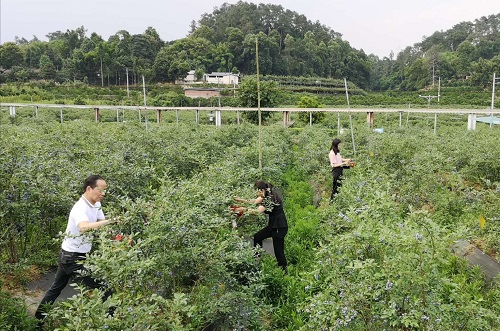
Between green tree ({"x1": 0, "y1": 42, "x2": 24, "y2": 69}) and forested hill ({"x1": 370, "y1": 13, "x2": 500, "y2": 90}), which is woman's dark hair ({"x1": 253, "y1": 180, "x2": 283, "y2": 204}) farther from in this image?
green tree ({"x1": 0, "y1": 42, "x2": 24, "y2": 69})

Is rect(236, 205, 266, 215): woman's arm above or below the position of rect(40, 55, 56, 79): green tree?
below

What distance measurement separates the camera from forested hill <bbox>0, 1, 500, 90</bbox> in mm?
57406

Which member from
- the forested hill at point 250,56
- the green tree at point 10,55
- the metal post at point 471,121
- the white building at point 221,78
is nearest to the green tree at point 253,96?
the metal post at point 471,121

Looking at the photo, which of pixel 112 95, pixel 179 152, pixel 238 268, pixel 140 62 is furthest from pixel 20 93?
pixel 238 268

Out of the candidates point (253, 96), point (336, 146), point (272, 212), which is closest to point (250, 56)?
point (253, 96)

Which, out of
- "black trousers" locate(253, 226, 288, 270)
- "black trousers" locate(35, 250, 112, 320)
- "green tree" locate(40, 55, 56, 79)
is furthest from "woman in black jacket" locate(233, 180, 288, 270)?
"green tree" locate(40, 55, 56, 79)

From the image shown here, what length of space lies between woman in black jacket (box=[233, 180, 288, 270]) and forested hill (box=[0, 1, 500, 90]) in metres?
54.4

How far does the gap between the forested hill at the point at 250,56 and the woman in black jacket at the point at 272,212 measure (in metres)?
54.4

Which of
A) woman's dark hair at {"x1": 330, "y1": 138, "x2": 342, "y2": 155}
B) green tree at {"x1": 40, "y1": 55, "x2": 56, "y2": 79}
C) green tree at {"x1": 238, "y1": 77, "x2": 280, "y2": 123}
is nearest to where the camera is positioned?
woman's dark hair at {"x1": 330, "y1": 138, "x2": 342, "y2": 155}

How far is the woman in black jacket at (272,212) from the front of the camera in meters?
4.98

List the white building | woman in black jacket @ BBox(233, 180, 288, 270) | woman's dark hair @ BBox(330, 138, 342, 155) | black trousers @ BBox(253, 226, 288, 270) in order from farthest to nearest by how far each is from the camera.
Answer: the white building < woman's dark hair @ BBox(330, 138, 342, 155) < black trousers @ BBox(253, 226, 288, 270) < woman in black jacket @ BBox(233, 180, 288, 270)

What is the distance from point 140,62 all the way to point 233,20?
34.9 m

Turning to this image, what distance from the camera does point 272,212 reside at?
16.9 feet

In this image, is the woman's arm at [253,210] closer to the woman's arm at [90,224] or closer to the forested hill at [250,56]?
the woman's arm at [90,224]
